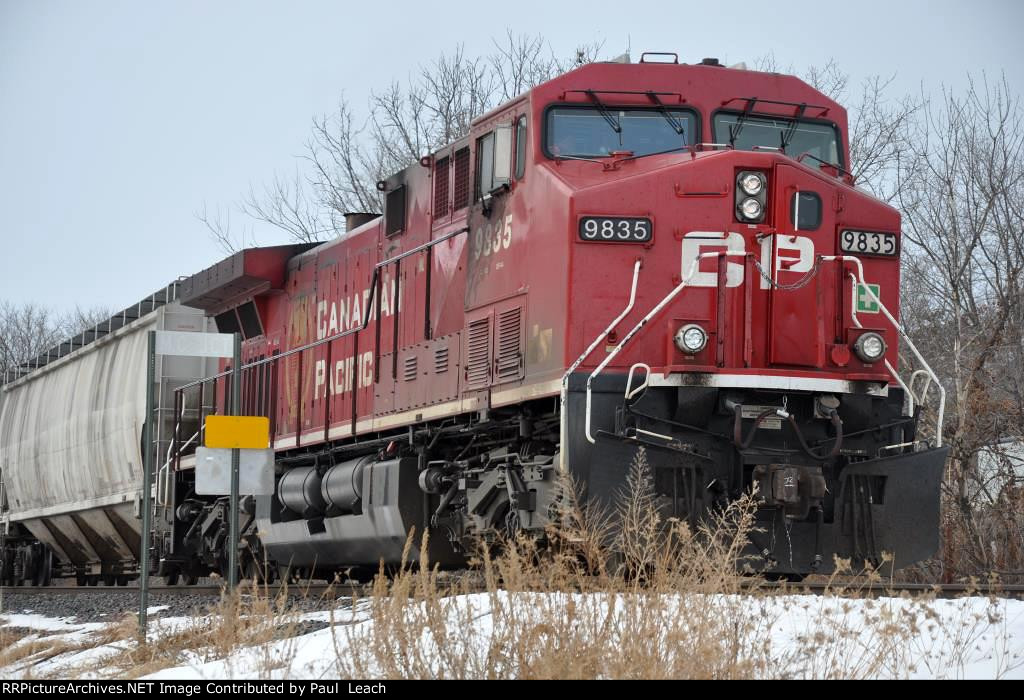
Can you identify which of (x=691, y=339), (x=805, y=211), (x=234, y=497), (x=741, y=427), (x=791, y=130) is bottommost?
(x=234, y=497)

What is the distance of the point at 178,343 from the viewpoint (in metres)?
10.6

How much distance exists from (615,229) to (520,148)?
131 centimetres

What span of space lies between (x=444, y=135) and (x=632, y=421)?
62.0 feet

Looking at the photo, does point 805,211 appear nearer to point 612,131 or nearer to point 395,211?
point 612,131

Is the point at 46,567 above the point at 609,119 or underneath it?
underneath

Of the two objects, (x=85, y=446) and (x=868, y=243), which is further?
(x=85, y=446)

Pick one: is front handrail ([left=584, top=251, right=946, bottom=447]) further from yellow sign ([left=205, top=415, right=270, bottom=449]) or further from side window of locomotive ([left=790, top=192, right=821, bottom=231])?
yellow sign ([left=205, top=415, right=270, bottom=449])

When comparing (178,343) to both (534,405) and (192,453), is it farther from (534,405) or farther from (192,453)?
(192,453)

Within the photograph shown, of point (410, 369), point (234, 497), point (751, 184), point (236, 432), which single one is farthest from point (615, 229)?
point (234, 497)

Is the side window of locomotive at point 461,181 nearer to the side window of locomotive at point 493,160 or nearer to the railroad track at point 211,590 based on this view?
the side window of locomotive at point 493,160

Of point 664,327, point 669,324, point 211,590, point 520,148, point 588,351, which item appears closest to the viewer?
point 588,351

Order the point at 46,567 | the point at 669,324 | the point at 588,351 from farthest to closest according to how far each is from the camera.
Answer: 1. the point at 46,567
2. the point at 669,324
3. the point at 588,351

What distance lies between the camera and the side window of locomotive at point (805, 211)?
9422 millimetres

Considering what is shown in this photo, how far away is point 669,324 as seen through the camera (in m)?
9.15
